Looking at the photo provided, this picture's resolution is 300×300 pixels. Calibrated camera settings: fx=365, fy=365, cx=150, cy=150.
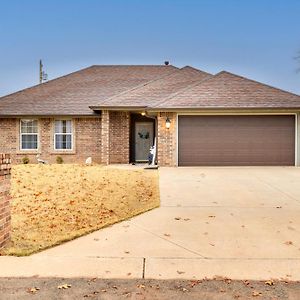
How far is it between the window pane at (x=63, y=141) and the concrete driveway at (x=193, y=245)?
11530 millimetres

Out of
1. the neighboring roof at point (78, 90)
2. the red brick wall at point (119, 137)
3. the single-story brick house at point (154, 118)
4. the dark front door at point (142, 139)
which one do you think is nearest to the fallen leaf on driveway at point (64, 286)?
the single-story brick house at point (154, 118)

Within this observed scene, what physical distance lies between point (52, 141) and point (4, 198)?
15425mm

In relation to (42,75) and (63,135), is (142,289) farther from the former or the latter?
(42,75)

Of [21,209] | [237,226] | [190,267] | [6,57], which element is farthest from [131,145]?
[6,57]

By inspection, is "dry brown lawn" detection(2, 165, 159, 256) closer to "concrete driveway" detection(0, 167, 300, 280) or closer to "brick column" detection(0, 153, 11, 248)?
"brick column" detection(0, 153, 11, 248)

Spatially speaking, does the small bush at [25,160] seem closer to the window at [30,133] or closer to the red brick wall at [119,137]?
the window at [30,133]

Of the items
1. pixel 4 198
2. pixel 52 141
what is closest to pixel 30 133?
pixel 52 141

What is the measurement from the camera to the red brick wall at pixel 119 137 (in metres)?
19.8

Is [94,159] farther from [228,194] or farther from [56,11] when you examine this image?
[56,11]

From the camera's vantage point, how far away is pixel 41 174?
46.0ft

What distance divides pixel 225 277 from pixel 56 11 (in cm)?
2714

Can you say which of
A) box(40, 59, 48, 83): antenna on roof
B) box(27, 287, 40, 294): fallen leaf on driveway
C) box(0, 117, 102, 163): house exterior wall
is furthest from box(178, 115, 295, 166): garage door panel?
box(40, 59, 48, 83): antenna on roof

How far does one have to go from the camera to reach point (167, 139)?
17.8 m

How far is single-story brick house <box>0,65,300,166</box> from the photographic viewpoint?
17781 millimetres
